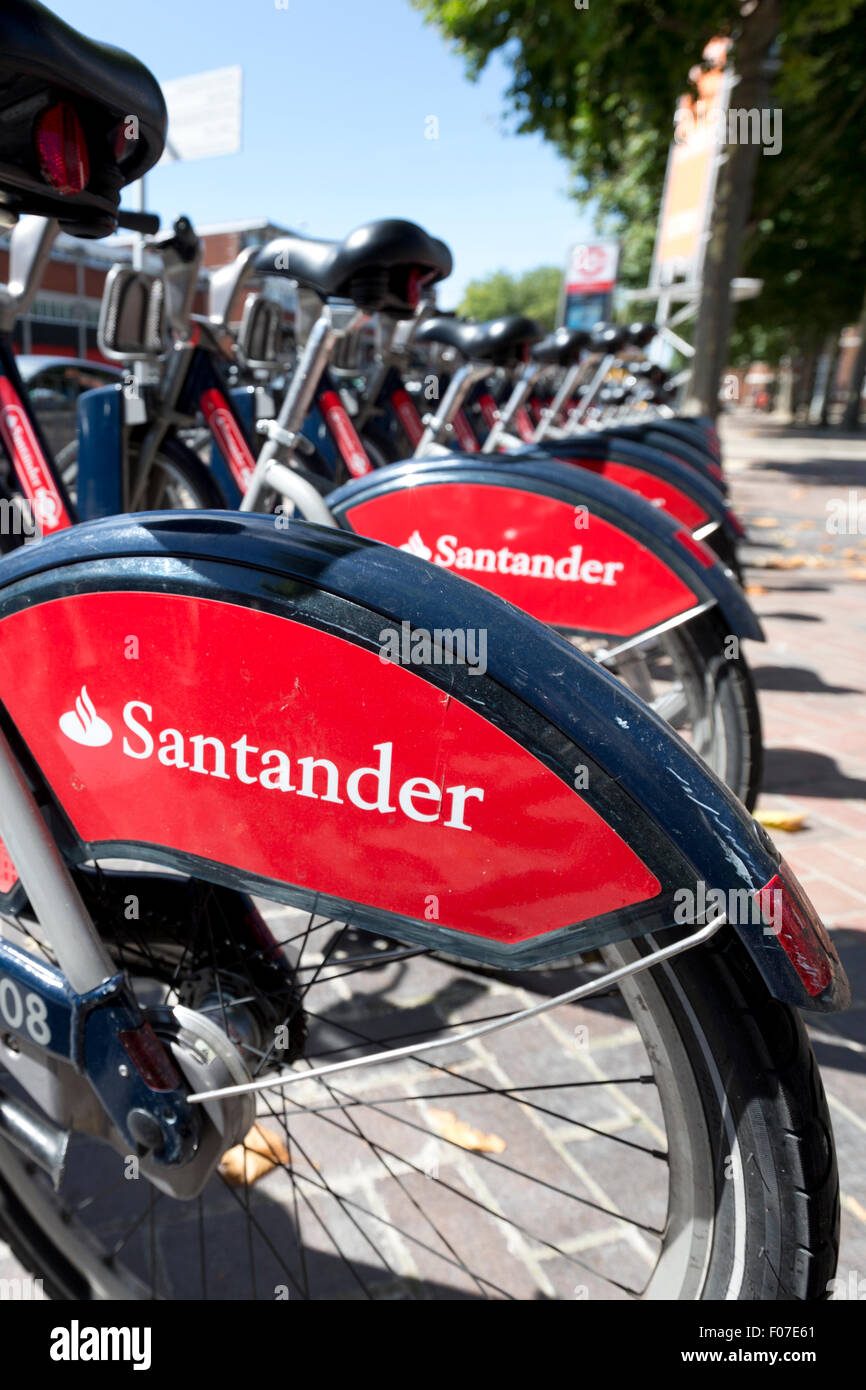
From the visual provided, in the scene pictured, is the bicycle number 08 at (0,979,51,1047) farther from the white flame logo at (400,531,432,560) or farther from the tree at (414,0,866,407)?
the tree at (414,0,866,407)

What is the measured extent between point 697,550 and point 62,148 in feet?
6.72

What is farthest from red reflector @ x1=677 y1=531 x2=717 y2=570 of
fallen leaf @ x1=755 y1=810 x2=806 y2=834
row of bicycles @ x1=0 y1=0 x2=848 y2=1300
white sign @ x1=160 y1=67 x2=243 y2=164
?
white sign @ x1=160 y1=67 x2=243 y2=164

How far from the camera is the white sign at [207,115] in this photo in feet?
15.3

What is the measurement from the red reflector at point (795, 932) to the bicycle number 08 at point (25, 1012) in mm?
821

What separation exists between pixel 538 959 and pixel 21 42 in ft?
3.21

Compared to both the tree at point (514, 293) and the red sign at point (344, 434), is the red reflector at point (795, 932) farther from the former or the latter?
the tree at point (514, 293)

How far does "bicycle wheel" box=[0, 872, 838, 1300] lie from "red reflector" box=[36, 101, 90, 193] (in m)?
0.91

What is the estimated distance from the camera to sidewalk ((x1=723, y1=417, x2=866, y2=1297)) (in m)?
2.03

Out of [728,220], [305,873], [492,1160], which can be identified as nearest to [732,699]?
[492,1160]

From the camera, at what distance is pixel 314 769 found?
102cm
